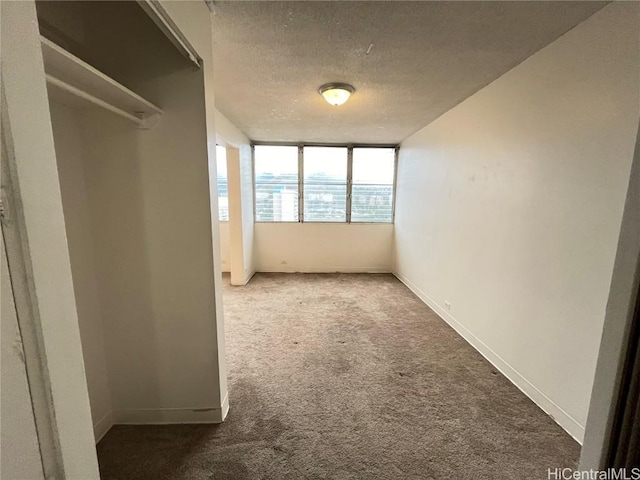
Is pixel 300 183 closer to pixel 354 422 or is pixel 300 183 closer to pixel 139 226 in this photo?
pixel 139 226

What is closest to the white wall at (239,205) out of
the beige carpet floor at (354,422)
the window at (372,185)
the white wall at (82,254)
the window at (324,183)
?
the window at (324,183)

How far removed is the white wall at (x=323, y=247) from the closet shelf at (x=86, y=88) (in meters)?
3.88

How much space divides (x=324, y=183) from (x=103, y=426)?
14.7 feet

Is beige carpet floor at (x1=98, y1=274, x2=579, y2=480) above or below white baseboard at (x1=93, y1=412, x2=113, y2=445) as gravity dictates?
below

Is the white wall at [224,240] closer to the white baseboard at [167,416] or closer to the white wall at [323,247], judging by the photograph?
the white wall at [323,247]

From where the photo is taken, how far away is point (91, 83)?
119 cm

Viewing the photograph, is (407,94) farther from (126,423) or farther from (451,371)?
(126,423)

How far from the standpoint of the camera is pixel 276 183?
5.34 m

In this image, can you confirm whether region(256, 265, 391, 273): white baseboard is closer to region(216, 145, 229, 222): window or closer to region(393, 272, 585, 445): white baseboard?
region(216, 145, 229, 222): window

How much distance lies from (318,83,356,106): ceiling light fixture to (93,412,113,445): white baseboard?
2851mm

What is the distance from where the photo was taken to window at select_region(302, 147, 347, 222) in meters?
5.31

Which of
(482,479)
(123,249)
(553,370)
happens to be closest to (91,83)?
(123,249)

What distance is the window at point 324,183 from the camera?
529 centimetres

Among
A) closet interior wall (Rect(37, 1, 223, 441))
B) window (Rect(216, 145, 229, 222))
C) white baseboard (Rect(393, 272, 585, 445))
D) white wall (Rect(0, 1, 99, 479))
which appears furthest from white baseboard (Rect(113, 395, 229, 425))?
window (Rect(216, 145, 229, 222))
